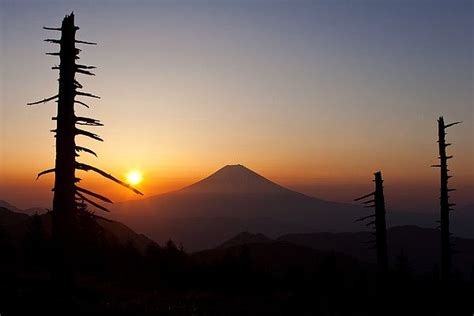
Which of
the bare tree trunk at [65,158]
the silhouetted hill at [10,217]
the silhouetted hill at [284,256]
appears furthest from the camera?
the silhouetted hill at [10,217]

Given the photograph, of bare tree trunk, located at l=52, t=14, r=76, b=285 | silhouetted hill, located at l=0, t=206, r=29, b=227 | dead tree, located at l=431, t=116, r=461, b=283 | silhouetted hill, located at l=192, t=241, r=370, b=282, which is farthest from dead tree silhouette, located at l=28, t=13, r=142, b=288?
silhouetted hill, located at l=0, t=206, r=29, b=227

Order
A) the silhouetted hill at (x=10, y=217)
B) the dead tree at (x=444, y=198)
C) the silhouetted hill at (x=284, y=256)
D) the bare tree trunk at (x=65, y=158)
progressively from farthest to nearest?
the silhouetted hill at (x=10, y=217)
the silhouetted hill at (x=284, y=256)
the dead tree at (x=444, y=198)
the bare tree trunk at (x=65, y=158)

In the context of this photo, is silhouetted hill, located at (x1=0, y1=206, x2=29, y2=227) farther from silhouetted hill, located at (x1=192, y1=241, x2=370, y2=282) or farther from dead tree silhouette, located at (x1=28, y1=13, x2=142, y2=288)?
dead tree silhouette, located at (x1=28, y1=13, x2=142, y2=288)

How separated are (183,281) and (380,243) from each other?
12.0m

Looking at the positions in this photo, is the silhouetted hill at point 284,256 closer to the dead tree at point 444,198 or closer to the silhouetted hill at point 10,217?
the silhouetted hill at point 10,217

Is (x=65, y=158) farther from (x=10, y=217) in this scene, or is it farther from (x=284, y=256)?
(x=10, y=217)

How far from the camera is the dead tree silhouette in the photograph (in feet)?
50.9

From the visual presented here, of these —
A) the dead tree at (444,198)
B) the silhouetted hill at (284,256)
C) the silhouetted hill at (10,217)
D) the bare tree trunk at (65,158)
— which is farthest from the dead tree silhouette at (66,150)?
the silhouetted hill at (10,217)

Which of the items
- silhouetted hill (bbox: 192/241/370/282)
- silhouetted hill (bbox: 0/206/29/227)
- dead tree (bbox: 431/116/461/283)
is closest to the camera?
dead tree (bbox: 431/116/461/283)

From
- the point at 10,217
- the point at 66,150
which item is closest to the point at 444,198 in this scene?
the point at 66,150

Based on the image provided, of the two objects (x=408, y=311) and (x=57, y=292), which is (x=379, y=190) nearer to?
(x=408, y=311)

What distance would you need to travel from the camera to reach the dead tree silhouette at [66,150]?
50.9ft

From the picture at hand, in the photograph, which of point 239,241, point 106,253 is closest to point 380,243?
point 106,253

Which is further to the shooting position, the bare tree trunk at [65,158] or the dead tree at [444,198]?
the dead tree at [444,198]
